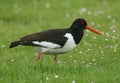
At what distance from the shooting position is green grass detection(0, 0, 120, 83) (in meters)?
9.60

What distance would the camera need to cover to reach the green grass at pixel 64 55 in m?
9.60

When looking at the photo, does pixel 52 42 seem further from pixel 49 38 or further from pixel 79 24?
pixel 79 24

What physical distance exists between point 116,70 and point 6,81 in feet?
7.73

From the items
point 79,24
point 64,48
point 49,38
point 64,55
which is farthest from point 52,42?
point 64,55

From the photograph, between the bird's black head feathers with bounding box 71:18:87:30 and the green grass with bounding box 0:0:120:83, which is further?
the bird's black head feathers with bounding box 71:18:87:30

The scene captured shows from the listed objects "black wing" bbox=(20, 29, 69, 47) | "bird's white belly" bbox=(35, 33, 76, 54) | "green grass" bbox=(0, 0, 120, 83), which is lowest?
"green grass" bbox=(0, 0, 120, 83)

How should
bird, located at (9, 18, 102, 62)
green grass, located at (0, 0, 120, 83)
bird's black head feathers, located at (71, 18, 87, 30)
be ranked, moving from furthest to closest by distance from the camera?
1. bird's black head feathers, located at (71, 18, 87, 30)
2. bird, located at (9, 18, 102, 62)
3. green grass, located at (0, 0, 120, 83)

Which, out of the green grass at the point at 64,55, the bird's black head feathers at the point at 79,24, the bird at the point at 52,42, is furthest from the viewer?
the bird's black head feathers at the point at 79,24

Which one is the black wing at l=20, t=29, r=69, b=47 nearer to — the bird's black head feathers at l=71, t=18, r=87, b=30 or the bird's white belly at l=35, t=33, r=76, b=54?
the bird's white belly at l=35, t=33, r=76, b=54

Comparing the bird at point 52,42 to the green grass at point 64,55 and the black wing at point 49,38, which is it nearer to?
the black wing at point 49,38

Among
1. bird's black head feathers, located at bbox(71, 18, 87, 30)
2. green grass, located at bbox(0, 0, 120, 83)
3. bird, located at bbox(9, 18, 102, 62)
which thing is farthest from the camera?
bird's black head feathers, located at bbox(71, 18, 87, 30)

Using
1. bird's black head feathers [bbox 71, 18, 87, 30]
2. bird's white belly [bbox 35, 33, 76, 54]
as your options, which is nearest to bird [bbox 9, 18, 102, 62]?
bird's white belly [bbox 35, 33, 76, 54]

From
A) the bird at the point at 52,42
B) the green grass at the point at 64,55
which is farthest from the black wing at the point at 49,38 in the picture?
the green grass at the point at 64,55

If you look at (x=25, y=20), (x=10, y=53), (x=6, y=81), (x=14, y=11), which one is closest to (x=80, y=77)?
(x=6, y=81)
